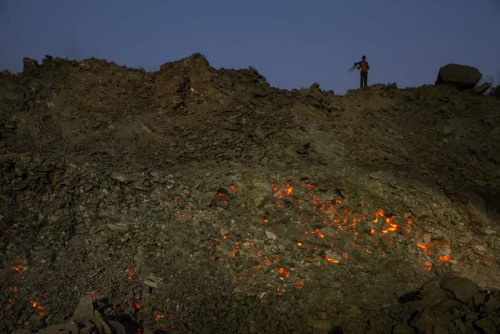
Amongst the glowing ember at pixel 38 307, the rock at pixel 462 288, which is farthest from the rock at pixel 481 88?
the glowing ember at pixel 38 307

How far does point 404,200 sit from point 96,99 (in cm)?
1035

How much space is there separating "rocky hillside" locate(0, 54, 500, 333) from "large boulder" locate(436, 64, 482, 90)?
1.90 ft

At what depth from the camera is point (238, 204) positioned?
35.9 ft

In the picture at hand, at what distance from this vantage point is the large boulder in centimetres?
1616

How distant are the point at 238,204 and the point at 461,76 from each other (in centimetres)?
1148

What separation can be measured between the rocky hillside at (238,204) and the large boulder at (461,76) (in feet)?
1.90

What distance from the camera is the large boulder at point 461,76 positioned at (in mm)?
16156

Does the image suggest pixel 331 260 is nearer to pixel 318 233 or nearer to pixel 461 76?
pixel 318 233

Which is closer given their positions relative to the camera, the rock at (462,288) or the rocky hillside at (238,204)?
the rock at (462,288)

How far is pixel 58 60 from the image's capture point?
13633mm

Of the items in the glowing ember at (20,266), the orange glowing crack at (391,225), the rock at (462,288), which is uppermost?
the orange glowing crack at (391,225)

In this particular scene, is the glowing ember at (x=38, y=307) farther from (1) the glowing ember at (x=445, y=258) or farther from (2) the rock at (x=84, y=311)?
(1) the glowing ember at (x=445, y=258)

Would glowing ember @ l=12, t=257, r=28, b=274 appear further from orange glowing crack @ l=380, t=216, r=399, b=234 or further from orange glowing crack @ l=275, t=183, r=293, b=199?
orange glowing crack @ l=380, t=216, r=399, b=234

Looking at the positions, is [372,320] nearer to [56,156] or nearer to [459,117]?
[56,156]
